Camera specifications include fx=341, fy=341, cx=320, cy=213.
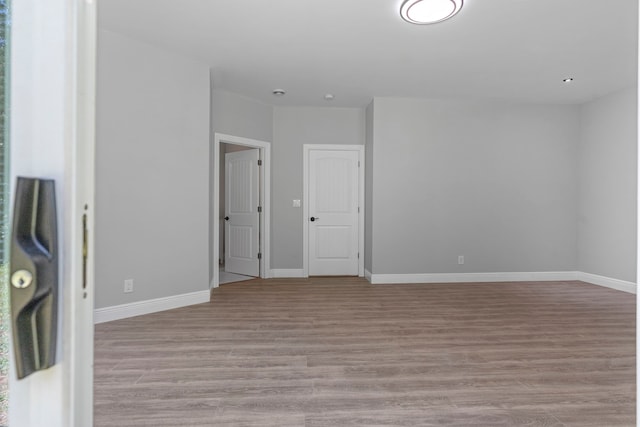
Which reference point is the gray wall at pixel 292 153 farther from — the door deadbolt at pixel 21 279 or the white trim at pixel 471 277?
the door deadbolt at pixel 21 279

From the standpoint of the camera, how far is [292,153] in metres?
5.34

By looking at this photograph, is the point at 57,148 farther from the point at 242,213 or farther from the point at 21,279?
the point at 242,213

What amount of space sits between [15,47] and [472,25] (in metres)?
3.38

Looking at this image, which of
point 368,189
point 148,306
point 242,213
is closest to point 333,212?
point 368,189

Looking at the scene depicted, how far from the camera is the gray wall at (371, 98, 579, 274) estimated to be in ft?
16.1

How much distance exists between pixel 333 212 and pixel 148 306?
2.95 metres

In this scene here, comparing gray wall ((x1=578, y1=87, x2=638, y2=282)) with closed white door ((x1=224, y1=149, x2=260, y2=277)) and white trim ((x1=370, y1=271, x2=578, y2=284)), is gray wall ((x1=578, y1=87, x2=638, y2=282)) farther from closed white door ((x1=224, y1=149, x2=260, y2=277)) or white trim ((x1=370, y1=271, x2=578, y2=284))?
closed white door ((x1=224, y1=149, x2=260, y2=277))

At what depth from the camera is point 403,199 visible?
4934mm

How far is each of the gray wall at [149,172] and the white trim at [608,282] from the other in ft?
17.1

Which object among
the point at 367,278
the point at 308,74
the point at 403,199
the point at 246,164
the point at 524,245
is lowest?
the point at 367,278

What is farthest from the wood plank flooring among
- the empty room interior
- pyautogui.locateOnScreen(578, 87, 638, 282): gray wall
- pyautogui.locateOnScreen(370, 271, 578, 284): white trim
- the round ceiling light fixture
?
the round ceiling light fixture

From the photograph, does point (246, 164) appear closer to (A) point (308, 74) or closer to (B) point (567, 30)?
(A) point (308, 74)

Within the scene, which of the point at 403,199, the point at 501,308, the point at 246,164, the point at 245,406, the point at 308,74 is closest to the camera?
the point at 245,406

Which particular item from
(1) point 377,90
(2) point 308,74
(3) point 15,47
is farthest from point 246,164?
(3) point 15,47
